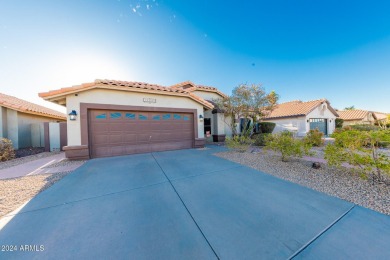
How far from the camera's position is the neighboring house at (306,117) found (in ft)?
57.5

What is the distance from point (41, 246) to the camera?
188 centimetres

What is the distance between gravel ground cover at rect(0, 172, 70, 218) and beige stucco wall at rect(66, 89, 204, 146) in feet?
8.09

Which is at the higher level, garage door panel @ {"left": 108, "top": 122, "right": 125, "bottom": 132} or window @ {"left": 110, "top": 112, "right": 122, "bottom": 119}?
window @ {"left": 110, "top": 112, "right": 122, "bottom": 119}

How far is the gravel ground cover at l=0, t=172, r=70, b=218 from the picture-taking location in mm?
2904

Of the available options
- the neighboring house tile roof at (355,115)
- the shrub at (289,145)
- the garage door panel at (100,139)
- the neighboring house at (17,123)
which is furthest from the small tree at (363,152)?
the neighboring house tile roof at (355,115)

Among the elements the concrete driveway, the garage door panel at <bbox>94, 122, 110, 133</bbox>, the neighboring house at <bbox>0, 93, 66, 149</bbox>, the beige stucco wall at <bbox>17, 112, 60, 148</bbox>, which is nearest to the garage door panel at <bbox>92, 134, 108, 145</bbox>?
the garage door panel at <bbox>94, 122, 110, 133</bbox>

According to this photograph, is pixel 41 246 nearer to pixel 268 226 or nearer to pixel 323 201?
pixel 268 226

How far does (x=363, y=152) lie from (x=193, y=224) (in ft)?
17.2

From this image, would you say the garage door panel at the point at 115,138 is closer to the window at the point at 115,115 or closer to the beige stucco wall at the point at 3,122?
the window at the point at 115,115

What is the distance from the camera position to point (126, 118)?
764cm

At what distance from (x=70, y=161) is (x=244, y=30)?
13.8 m

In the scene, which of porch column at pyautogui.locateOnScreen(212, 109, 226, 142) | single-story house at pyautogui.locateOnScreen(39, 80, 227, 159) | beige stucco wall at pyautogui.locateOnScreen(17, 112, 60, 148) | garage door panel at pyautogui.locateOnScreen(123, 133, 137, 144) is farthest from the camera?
porch column at pyautogui.locateOnScreen(212, 109, 226, 142)

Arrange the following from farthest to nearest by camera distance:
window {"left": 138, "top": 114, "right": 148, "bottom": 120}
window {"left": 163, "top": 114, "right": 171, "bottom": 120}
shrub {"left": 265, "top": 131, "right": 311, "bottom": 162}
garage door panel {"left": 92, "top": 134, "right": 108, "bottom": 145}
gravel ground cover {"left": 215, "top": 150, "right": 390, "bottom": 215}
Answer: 1. window {"left": 163, "top": 114, "right": 171, "bottom": 120}
2. window {"left": 138, "top": 114, "right": 148, "bottom": 120}
3. garage door panel {"left": 92, "top": 134, "right": 108, "bottom": 145}
4. shrub {"left": 265, "top": 131, "right": 311, "bottom": 162}
5. gravel ground cover {"left": 215, "top": 150, "right": 390, "bottom": 215}

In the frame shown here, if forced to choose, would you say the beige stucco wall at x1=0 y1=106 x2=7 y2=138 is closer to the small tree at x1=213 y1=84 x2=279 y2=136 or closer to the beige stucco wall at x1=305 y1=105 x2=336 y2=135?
the small tree at x1=213 y1=84 x2=279 y2=136
